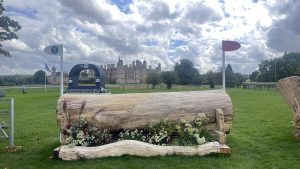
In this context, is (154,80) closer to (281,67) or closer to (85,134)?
(281,67)

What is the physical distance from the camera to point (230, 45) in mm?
9422

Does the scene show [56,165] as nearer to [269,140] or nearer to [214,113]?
[214,113]

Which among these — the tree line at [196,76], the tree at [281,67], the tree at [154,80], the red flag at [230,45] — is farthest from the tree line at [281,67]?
the red flag at [230,45]

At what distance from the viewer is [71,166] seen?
20.1ft

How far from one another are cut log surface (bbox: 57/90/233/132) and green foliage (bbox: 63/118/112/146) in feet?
0.49

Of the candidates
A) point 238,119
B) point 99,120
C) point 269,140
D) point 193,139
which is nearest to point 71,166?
point 99,120

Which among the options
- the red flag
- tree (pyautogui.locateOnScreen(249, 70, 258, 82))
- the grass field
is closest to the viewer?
the grass field

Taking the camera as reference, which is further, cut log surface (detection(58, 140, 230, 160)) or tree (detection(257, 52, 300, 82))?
tree (detection(257, 52, 300, 82))

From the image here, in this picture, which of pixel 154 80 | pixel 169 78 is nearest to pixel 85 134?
pixel 154 80


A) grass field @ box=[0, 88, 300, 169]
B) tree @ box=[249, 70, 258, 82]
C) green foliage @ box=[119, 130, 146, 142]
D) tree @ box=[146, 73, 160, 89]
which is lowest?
grass field @ box=[0, 88, 300, 169]

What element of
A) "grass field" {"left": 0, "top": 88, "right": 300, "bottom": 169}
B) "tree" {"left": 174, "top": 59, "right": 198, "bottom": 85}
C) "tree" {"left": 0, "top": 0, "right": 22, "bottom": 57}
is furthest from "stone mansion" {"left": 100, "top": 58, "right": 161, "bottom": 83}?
"grass field" {"left": 0, "top": 88, "right": 300, "bottom": 169}

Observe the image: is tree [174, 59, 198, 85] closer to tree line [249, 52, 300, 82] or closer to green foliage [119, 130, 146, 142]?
tree line [249, 52, 300, 82]

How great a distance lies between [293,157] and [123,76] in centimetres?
9124

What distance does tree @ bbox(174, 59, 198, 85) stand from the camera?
3132 inches
